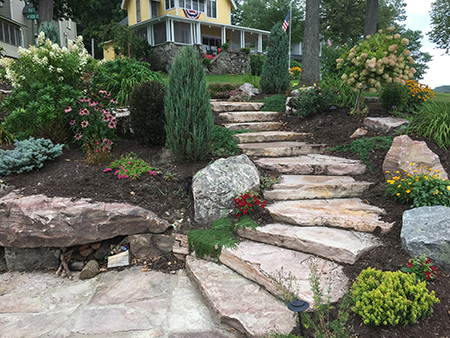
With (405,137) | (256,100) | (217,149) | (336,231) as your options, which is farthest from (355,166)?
(256,100)

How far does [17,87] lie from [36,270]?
10.1 ft

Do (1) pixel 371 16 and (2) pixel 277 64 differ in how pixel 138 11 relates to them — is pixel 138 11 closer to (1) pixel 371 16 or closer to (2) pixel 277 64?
(1) pixel 371 16

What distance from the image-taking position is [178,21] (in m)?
22.0

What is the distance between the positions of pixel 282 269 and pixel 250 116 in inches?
177

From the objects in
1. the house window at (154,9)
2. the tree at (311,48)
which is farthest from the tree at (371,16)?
the house window at (154,9)

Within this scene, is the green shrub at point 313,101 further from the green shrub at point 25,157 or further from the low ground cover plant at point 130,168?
the green shrub at point 25,157

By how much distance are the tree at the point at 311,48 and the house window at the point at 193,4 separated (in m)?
15.3

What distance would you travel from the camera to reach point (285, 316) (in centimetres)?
265

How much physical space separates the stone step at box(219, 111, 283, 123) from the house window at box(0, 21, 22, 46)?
2016cm

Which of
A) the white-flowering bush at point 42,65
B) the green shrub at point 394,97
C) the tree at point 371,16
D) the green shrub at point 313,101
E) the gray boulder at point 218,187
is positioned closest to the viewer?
the gray boulder at point 218,187

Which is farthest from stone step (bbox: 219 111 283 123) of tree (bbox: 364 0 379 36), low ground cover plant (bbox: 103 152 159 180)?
tree (bbox: 364 0 379 36)

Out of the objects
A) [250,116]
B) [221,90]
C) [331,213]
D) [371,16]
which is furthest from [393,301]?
[371,16]

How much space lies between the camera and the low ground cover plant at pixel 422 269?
2.65 m

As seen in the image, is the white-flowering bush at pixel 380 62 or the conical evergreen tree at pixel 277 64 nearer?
the white-flowering bush at pixel 380 62
